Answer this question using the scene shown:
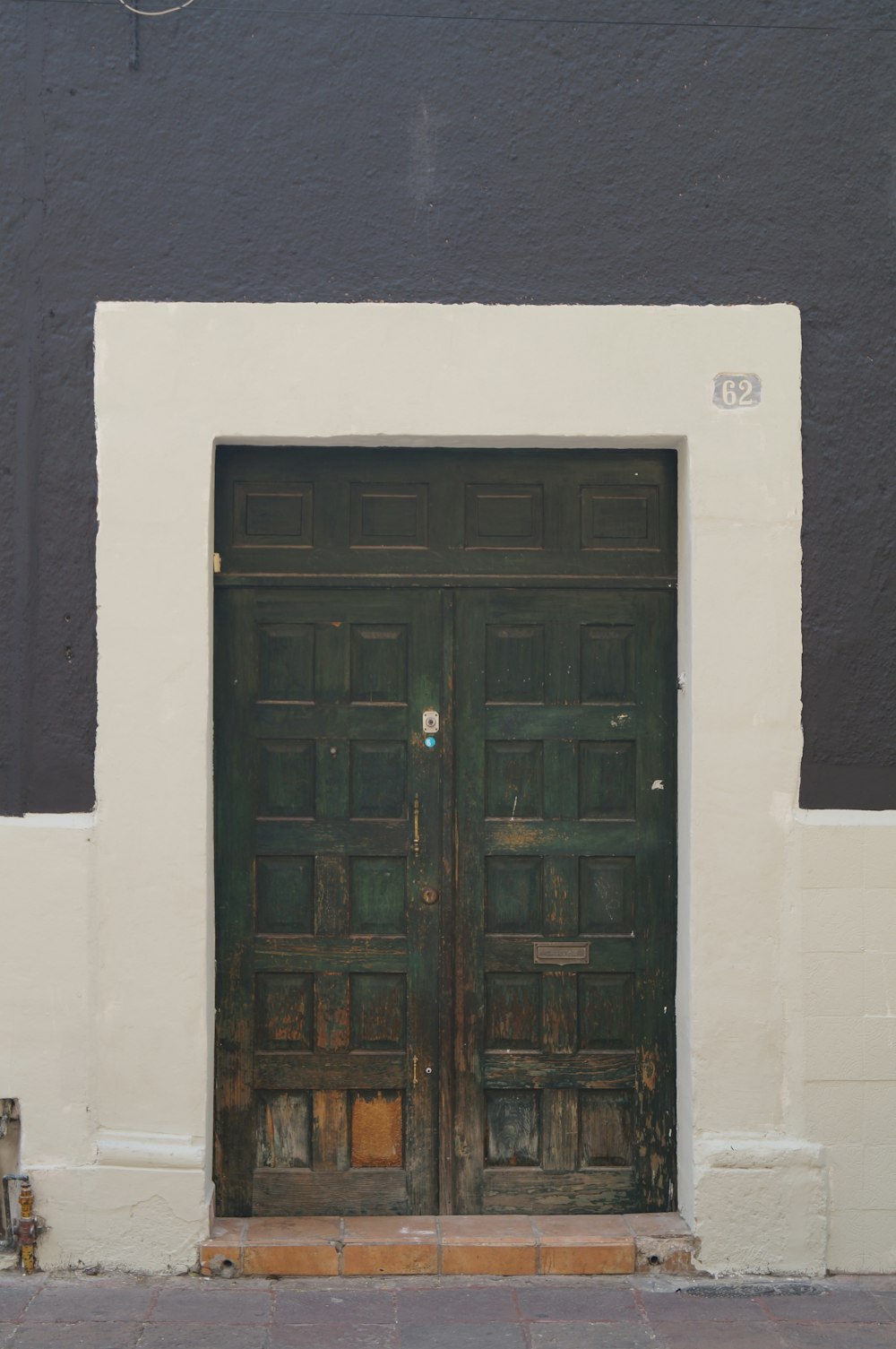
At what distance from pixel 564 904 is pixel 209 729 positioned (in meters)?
1.38

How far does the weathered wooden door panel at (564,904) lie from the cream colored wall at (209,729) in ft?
0.74

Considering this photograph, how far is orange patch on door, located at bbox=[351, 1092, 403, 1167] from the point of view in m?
4.76

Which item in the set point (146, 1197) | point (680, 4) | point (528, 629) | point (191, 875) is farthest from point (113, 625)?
point (680, 4)

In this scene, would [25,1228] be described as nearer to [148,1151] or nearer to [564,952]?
[148,1151]

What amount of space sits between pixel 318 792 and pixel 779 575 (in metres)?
1.75

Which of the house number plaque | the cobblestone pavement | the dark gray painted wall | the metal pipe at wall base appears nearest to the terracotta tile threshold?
the cobblestone pavement

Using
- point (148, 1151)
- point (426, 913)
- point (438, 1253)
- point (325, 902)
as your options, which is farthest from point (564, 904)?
point (148, 1151)

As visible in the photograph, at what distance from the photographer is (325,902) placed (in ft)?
15.6

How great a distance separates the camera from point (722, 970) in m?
4.55

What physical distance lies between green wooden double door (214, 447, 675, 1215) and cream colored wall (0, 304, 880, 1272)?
0.23m

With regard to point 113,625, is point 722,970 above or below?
below

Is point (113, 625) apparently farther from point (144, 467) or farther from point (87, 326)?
point (87, 326)

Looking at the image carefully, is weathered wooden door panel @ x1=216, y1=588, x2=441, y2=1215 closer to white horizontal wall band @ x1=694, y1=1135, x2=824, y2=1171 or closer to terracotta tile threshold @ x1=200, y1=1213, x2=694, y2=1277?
→ terracotta tile threshold @ x1=200, y1=1213, x2=694, y2=1277

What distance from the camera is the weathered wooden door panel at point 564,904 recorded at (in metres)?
4.76
